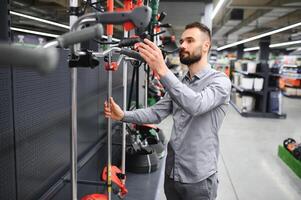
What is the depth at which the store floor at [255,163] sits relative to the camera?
11.4 ft

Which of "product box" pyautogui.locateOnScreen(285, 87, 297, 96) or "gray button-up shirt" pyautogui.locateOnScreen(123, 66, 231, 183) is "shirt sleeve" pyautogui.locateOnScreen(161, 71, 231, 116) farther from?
"product box" pyautogui.locateOnScreen(285, 87, 297, 96)

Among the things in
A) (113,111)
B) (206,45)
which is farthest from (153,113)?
(206,45)

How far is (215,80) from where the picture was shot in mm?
1725

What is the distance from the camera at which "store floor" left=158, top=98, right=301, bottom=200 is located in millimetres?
3477

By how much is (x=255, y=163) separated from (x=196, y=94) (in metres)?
3.39

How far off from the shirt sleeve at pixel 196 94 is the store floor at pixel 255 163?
6.15 ft

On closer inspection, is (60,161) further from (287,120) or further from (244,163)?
(287,120)

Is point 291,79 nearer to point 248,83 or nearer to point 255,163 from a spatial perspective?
point 248,83

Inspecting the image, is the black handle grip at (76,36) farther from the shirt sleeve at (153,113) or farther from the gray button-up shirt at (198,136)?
the shirt sleeve at (153,113)

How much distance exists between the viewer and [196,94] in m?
1.51

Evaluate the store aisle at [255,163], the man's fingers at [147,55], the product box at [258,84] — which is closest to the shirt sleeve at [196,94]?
the man's fingers at [147,55]

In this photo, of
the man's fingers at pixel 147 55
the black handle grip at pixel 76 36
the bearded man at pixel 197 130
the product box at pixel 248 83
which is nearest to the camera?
the black handle grip at pixel 76 36

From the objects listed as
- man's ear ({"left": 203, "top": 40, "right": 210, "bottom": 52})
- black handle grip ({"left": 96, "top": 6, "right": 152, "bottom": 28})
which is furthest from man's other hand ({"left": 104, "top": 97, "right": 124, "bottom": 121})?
black handle grip ({"left": 96, "top": 6, "right": 152, "bottom": 28})

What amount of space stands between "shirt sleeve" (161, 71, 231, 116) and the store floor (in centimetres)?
187
